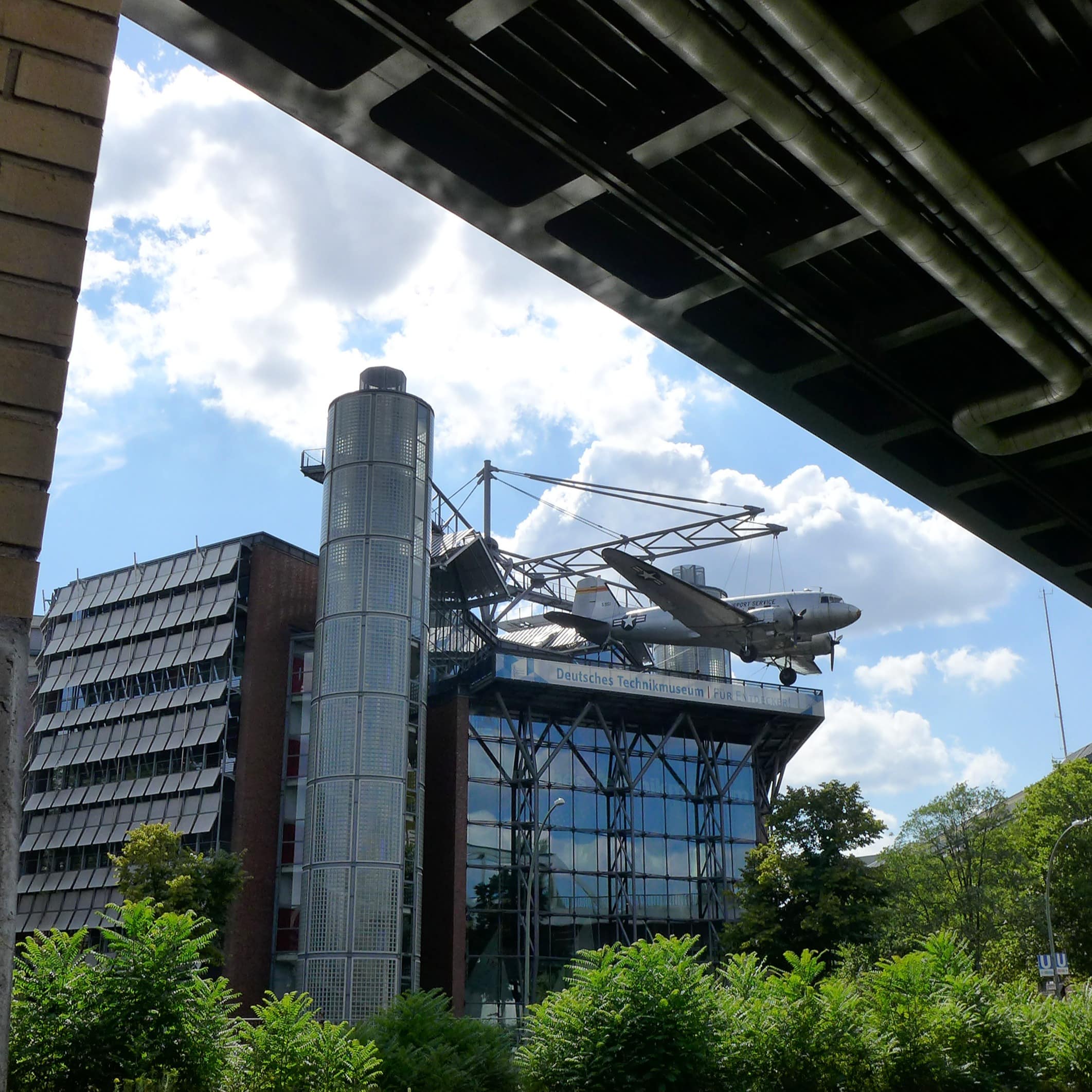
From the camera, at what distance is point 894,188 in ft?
27.1

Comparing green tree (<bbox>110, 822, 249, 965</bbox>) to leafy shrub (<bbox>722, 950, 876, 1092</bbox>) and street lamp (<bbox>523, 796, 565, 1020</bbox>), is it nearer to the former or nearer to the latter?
street lamp (<bbox>523, 796, 565, 1020</bbox>)

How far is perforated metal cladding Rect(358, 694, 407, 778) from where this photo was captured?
45.8 metres

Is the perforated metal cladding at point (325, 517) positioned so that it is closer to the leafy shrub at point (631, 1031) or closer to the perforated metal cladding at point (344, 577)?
the perforated metal cladding at point (344, 577)

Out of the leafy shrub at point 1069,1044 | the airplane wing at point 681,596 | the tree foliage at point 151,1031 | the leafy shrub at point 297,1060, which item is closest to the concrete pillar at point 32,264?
the tree foliage at point 151,1031

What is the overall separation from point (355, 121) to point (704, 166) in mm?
2590

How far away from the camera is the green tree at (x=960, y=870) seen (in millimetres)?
58250

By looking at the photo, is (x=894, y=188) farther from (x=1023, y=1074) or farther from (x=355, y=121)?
(x=1023, y=1074)

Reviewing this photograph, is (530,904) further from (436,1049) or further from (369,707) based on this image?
(436,1049)

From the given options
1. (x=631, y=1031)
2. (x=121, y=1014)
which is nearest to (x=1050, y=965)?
(x=631, y=1031)

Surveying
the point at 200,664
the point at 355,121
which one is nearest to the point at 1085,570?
the point at 355,121

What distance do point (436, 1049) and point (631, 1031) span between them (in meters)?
2.36

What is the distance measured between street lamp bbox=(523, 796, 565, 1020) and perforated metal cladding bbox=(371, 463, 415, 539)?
14238 mm

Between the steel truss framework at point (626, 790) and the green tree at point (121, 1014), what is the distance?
4131 centimetres

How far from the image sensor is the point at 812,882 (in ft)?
140
